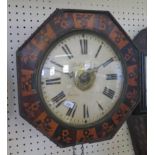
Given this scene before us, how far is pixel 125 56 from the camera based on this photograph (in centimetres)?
73

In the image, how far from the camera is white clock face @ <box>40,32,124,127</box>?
2.16 feet

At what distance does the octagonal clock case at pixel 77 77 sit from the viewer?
2.03ft

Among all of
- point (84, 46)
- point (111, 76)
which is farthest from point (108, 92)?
point (84, 46)

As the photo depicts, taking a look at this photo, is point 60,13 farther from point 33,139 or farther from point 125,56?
point 33,139

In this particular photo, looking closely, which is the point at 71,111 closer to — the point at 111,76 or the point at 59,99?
the point at 59,99

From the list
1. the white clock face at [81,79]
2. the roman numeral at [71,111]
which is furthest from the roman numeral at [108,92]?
the roman numeral at [71,111]

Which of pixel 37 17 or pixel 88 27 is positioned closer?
pixel 88 27

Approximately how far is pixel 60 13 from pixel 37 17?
20cm

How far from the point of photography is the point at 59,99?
0.67 meters

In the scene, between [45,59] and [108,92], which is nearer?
[45,59]

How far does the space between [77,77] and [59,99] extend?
8cm
